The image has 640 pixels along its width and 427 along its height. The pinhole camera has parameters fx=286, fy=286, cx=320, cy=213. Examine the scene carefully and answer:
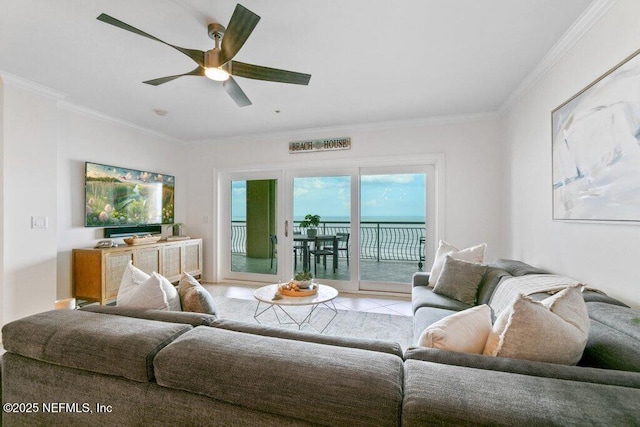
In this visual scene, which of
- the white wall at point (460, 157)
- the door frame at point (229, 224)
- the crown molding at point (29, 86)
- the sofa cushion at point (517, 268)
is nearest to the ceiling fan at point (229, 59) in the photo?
the crown molding at point (29, 86)

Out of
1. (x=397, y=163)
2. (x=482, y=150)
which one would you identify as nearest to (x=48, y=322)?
(x=397, y=163)

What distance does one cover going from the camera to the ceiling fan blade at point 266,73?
2.00 meters

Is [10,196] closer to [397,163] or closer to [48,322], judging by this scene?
[48,322]

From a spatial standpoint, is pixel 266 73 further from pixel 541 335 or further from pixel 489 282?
pixel 489 282

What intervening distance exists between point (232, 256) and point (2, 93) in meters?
3.46

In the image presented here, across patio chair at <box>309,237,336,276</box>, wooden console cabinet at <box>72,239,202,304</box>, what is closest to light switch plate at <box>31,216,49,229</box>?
wooden console cabinet at <box>72,239,202,304</box>

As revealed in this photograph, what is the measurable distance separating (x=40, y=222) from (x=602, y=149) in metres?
4.90

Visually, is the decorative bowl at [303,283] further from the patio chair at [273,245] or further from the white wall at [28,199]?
the white wall at [28,199]

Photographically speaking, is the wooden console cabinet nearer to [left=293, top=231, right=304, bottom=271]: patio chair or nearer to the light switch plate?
the light switch plate

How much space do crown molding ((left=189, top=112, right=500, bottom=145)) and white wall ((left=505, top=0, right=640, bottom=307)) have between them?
0.50 metres

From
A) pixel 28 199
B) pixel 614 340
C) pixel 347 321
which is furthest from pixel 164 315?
pixel 28 199

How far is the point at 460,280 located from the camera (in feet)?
8.49

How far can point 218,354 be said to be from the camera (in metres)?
0.98

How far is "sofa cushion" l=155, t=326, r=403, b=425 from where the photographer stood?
81cm
